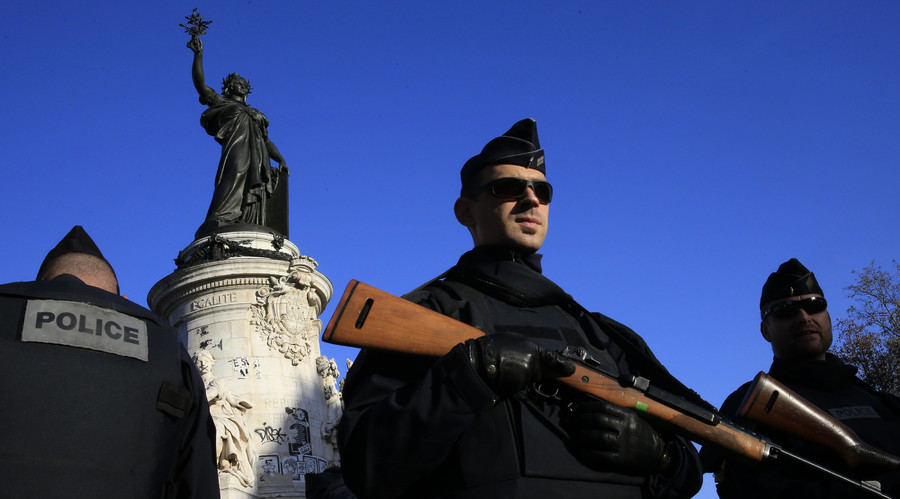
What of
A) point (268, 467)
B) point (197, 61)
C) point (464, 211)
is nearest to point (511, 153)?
point (464, 211)

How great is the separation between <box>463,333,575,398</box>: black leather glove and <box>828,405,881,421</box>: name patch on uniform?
240 cm

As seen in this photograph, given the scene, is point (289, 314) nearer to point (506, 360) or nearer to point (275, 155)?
point (275, 155)

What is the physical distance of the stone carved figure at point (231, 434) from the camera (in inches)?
392

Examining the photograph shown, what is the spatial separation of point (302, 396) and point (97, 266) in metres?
7.55

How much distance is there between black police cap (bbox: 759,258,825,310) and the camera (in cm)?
518

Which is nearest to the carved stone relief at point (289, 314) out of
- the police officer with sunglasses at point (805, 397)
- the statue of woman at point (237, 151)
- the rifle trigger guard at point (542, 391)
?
the statue of woman at point (237, 151)

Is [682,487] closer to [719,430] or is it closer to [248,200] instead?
[719,430]

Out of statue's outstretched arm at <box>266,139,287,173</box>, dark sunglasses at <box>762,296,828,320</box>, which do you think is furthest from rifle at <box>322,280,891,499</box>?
statue's outstretched arm at <box>266,139,287,173</box>

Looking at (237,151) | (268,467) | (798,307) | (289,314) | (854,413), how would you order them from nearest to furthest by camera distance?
(854,413)
(798,307)
(268,467)
(289,314)
(237,151)

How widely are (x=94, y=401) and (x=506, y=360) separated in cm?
147

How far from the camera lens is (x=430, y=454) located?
289 centimetres

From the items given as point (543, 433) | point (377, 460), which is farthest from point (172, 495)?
point (543, 433)

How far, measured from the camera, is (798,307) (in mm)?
5137

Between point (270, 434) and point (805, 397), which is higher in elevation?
point (270, 434)
